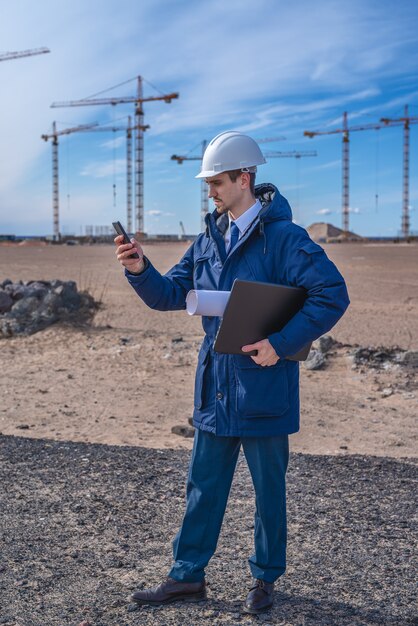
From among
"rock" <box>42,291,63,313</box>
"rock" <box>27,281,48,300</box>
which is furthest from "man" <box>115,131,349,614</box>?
"rock" <box>27,281,48,300</box>

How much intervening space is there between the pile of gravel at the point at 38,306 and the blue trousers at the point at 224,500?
9812 mm

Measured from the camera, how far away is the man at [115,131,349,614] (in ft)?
10.1

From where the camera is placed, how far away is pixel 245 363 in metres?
3.16

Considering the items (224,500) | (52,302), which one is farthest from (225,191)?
(52,302)

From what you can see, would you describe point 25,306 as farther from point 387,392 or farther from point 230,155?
point 230,155

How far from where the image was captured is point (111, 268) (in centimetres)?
3152

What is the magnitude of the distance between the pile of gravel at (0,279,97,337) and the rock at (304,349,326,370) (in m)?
4.62

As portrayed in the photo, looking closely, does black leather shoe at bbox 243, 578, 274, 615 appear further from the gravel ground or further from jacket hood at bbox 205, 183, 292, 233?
jacket hood at bbox 205, 183, 292, 233

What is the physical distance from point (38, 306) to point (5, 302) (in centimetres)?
78

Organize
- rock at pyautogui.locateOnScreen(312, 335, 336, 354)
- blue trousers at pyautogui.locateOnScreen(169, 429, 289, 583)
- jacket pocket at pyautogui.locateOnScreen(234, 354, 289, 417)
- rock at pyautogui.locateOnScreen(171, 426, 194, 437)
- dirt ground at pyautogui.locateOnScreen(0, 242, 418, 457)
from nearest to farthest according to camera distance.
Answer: jacket pocket at pyautogui.locateOnScreen(234, 354, 289, 417) < blue trousers at pyautogui.locateOnScreen(169, 429, 289, 583) < rock at pyautogui.locateOnScreen(171, 426, 194, 437) < dirt ground at pyautogui.locateOnScreen(0, 242, 418, 457) < rock at pyautogui.locateOnScreen(312, 335, 336, 354)

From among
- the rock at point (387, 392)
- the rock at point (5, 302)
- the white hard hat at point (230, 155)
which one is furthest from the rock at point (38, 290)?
the white hard hat at point (230, 155)

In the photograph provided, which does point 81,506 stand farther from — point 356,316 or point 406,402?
point 356,316

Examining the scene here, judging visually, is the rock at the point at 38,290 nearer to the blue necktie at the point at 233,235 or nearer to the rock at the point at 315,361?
the rock at the point at 315,361

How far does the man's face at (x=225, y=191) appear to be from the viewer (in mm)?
3192
